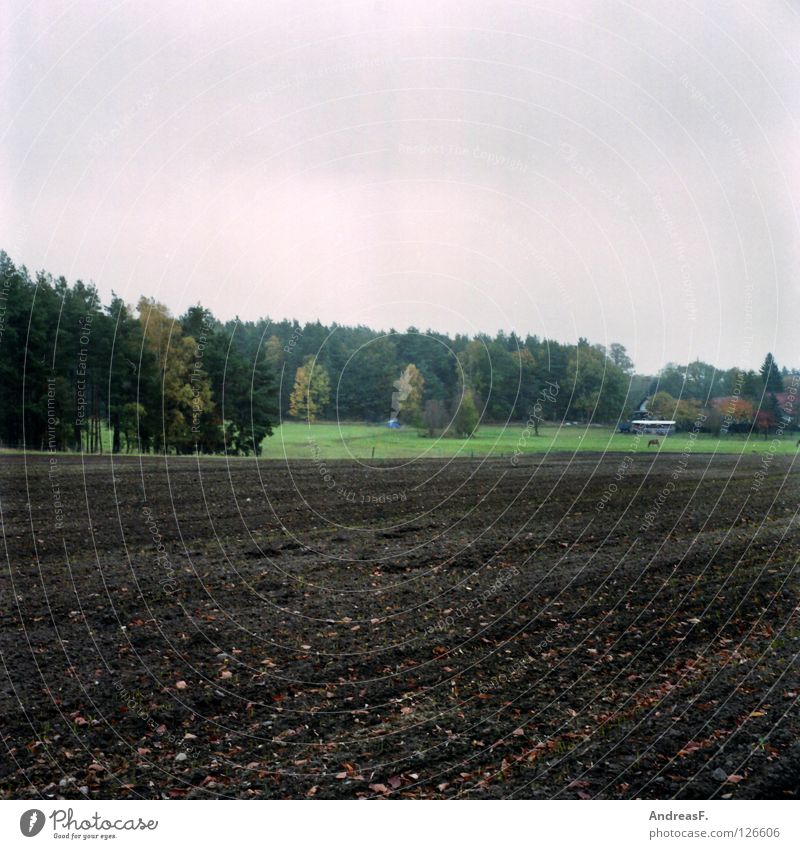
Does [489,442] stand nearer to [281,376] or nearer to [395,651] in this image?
[281,376]

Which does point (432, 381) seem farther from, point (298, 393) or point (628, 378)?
point (628, 378)

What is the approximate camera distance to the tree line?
9.52m

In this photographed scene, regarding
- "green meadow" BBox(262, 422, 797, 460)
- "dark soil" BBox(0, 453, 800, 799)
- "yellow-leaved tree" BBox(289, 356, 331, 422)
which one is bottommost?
"dark soil" BBox(0, 453, 800, 799)

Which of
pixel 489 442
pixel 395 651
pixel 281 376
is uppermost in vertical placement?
pixel 281 376

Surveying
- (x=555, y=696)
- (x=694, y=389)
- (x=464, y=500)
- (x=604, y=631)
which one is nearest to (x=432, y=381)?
(x=464, y=500)

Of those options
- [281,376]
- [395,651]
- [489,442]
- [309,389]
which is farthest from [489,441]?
[395,651]

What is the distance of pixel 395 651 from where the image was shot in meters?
6.12

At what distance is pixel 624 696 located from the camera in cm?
545

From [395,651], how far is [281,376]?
5266 mm

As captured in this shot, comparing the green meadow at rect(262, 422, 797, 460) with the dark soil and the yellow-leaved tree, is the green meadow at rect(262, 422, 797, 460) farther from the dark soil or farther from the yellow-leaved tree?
the dark soil

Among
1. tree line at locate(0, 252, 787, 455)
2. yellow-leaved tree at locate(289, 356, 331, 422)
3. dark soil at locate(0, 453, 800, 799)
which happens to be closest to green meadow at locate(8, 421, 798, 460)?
tree line at locate(0, 252, 787, 455)

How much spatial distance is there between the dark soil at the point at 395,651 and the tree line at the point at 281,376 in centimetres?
119

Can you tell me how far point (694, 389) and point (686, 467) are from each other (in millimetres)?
6636

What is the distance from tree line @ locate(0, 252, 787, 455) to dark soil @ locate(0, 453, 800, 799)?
3.90 ft
